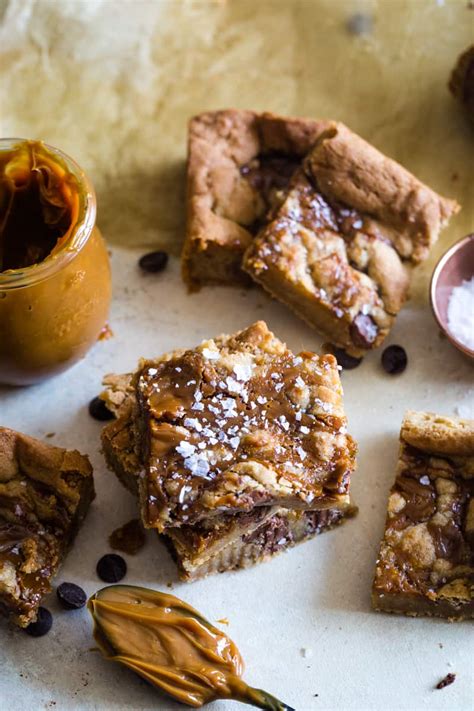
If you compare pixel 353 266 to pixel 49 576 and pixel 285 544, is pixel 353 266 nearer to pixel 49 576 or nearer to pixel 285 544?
pixel 285 544

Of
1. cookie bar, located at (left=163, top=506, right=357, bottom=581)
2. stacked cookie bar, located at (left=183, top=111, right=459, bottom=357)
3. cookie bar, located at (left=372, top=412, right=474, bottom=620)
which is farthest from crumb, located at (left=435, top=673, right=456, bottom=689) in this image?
stacked cookie bar, located at (left=183, top=111, right=459, bottom=357)

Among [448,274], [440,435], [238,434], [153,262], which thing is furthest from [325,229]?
[238,434]

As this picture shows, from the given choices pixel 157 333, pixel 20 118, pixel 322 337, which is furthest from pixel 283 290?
pixel 20 118

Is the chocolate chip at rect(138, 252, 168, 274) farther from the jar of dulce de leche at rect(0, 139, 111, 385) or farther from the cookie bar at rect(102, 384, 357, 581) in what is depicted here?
the cookie bar at rect(102, 384, 357, 581)

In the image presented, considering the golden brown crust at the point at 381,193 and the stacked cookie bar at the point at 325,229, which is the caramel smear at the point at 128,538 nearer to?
the stacked cookie bar at the point at 325,229

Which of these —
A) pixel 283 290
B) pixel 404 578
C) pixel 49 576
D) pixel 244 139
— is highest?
pixel 244 139

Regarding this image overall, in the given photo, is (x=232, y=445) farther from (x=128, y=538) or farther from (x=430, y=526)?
(x=430, y=526)
